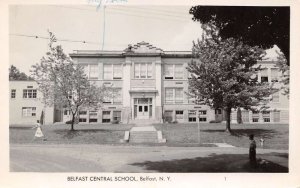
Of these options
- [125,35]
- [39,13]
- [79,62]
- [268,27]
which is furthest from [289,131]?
[39,13]

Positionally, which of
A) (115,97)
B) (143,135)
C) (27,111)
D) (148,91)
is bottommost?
(143,135)

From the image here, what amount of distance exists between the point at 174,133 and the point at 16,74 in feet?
9.47

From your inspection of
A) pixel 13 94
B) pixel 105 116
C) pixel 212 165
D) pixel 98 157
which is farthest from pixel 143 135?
pixel 13 94

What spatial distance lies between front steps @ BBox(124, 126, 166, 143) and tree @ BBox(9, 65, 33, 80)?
192 centimetres

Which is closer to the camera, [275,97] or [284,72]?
[284,72]

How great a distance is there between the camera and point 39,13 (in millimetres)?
6387

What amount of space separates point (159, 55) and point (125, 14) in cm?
113

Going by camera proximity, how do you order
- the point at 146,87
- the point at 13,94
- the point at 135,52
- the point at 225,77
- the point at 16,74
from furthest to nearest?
the point at 225,77 < the point at 146,87 < the point at 135,52 < the point at 16,74 < the point at 13,94

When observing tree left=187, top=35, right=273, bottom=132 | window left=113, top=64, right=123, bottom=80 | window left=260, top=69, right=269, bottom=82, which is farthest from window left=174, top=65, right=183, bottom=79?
window left=260, top=69, right=269, bottom=82

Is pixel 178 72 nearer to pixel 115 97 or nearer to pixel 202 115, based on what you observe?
pixel 202 115

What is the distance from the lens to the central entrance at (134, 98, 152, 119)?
24.7 ft

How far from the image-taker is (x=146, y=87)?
24.8 ft

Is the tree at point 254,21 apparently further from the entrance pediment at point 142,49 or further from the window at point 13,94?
the window at point 13,94

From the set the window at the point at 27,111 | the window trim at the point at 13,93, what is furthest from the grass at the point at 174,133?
the window trim at the point at 13,93
